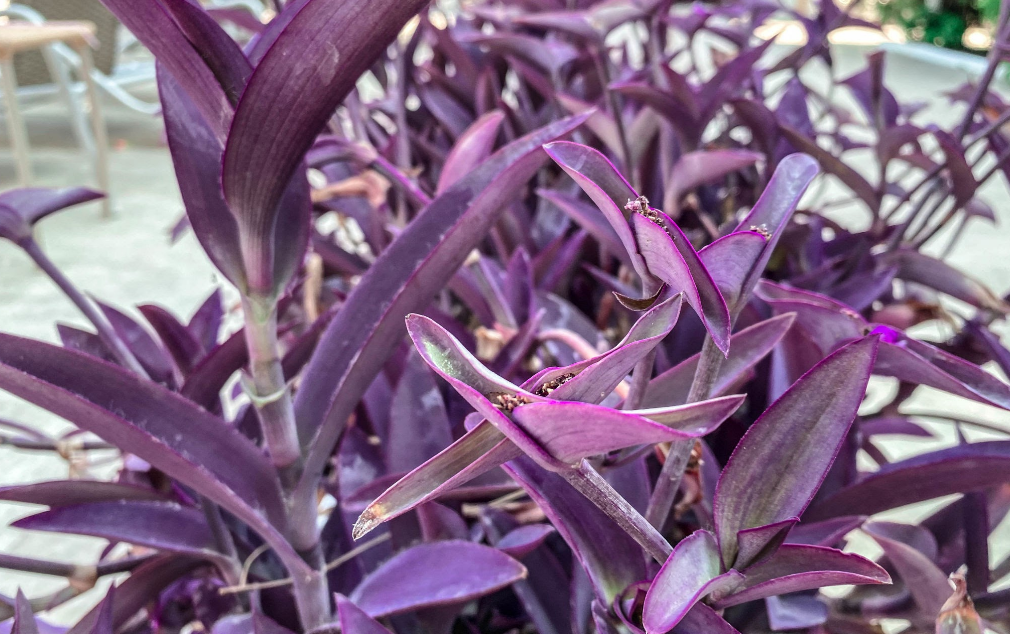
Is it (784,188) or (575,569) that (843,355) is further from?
(575,569)

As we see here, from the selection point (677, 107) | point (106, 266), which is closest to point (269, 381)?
point (677, 107)

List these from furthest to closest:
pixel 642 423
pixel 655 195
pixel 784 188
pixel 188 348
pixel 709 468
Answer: pixel 655 195 → pixel 188 348 → pixel 709 468 → pixel 784 188 → pixel 642 423

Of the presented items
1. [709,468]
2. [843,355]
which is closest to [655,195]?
[709,468]

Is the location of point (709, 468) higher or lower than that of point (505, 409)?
lower

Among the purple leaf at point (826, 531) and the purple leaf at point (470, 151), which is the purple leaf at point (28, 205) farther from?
the purple leaf at point (826, 531)

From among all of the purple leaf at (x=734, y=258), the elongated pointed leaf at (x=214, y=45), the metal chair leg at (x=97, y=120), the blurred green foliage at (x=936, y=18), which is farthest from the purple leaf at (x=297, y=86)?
the blurred green foliage at (x=936, y=18)

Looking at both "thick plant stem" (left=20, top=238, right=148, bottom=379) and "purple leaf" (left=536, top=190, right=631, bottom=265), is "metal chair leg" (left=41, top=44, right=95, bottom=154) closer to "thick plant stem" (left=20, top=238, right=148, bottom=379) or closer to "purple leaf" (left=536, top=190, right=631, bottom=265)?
"thick plant stem" (left=20, top=238, right=148, bottom=379)
